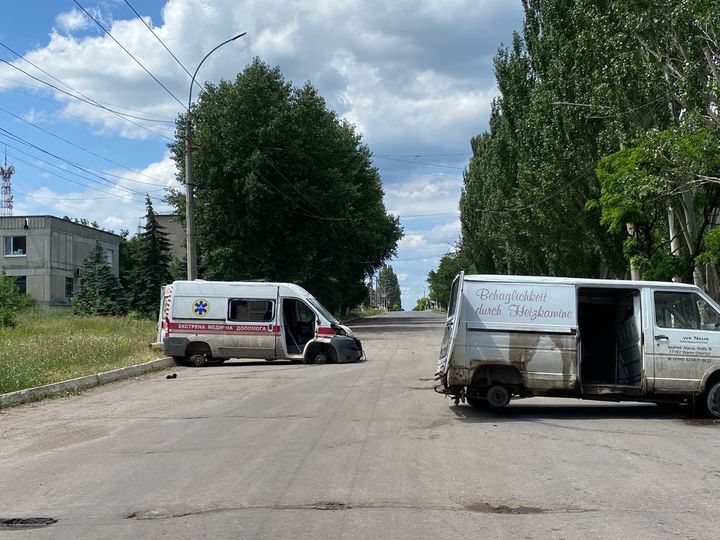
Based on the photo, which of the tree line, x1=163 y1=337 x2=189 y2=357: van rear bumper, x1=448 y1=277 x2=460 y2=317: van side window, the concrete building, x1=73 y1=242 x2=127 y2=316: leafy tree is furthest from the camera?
the concrete building

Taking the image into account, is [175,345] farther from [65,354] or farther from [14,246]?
[14,246]

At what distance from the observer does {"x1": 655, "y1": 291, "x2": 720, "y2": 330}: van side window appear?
10609mm

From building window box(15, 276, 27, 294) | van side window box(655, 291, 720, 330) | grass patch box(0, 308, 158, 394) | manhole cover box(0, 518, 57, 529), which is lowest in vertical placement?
manhole cover box(0, 518, 57, 529)

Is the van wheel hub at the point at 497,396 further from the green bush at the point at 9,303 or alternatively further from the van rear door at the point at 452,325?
the green bush at the point at 9,303

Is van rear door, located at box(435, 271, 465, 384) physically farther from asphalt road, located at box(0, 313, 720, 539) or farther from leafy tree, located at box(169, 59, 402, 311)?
leafy tree, located at box(169, 59, 402, 311)

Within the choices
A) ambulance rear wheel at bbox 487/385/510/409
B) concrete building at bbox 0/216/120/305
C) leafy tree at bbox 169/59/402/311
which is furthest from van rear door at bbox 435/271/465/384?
concrete building at bbox 0/216/120/305

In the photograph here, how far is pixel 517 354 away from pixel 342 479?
15.0 ft

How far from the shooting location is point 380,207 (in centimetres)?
6041

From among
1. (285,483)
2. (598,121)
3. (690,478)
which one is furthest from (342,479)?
(598,121)

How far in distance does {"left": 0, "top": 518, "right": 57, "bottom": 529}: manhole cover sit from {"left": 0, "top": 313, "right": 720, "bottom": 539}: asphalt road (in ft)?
0.25

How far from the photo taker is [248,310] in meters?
20.5

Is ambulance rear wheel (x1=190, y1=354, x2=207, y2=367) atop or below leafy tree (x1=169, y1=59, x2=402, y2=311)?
below

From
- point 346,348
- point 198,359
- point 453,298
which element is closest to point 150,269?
point 198,359

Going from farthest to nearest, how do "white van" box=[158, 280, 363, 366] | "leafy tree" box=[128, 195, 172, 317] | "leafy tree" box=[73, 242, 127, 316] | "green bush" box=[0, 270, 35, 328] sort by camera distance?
"leafy tree" box=[128, 195, 172, 317], "leafy tree" box=[73, 242, 127, 316], "green bush" box=[0, 270, 35, 328], "white van" box=[158, 280, 363, 366]
